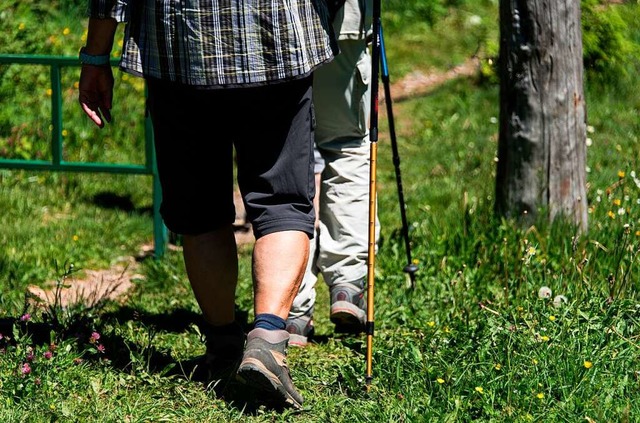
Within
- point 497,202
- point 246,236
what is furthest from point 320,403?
point 246,236

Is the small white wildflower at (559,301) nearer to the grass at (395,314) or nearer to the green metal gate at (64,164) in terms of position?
the grass at (395,314)

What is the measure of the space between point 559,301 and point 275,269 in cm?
121

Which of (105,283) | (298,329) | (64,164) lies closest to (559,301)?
(298,329)

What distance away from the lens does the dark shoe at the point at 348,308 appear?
4207 millimetres

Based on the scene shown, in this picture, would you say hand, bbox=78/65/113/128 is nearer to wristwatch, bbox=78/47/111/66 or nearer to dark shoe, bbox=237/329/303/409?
wristwatch, bbox=78/47/111/66

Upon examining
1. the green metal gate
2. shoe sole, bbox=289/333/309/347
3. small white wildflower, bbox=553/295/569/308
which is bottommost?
shoe sole, bbox=289/333/309/347

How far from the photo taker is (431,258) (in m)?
5.00

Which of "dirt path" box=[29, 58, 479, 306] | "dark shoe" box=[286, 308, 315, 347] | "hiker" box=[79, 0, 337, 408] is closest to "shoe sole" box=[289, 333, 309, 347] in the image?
"dark shoe" box=[286, 308, 315, 347]

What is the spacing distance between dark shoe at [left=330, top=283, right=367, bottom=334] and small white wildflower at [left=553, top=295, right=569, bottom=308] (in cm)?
77

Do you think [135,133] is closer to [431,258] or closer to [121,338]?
[431,258]

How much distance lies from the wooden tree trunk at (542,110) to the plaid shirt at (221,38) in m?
1.77

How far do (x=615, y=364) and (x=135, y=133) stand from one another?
4288 mm

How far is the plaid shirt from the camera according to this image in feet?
10.5

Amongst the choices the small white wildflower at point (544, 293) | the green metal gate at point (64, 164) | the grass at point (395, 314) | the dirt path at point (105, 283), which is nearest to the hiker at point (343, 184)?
the grass at point (395, 314)
